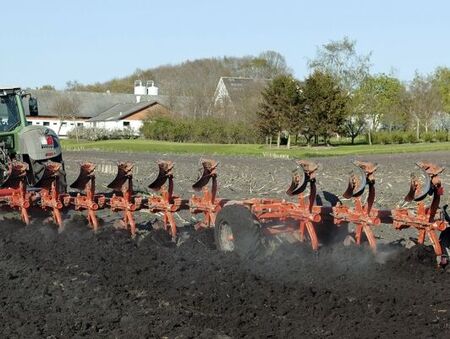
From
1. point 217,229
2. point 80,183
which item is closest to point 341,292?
point 217,229

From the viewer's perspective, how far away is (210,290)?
19.9 ft

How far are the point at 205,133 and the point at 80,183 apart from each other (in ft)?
164

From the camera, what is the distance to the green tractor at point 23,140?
1234cm

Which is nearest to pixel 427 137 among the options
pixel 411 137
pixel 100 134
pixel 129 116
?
pixel 411 137

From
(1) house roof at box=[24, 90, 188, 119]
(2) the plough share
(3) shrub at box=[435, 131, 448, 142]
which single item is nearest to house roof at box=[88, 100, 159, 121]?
(1) house roof at box=[24, 90, 188, 119]

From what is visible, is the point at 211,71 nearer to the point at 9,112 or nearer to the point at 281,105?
the point at 281,105

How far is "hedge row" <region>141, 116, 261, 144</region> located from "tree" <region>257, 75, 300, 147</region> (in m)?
4.59

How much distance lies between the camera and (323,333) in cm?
491

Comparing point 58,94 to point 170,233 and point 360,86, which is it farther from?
point 170,233

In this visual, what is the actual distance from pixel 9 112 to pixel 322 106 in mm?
35170

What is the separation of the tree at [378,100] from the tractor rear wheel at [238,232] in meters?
49.6

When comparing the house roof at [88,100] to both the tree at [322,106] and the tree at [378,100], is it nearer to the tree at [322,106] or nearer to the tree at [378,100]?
the tree at [378,100]

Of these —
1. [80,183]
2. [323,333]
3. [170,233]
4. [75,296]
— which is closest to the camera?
[323,333]

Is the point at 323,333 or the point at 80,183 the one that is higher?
the point at 80,183
